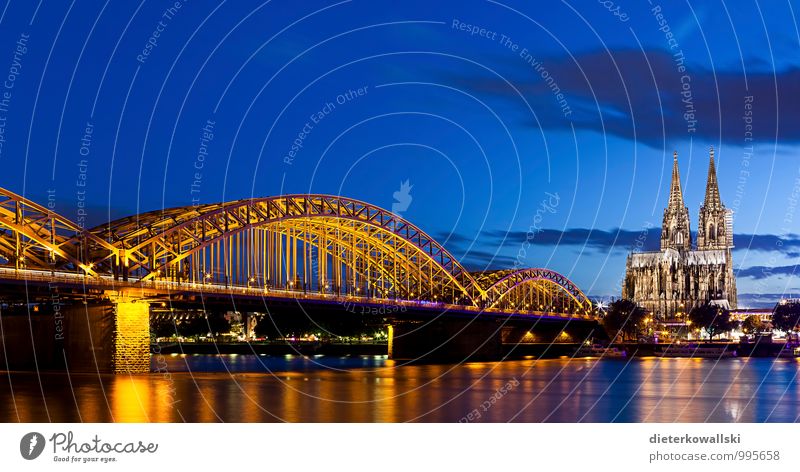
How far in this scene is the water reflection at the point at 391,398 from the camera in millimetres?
44562

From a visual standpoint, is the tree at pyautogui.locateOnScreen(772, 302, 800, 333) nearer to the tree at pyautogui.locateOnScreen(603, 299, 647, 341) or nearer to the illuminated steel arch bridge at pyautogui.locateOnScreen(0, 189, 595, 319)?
the tree at pyautogui.locateOnScreen(603, 299, 647, 341)

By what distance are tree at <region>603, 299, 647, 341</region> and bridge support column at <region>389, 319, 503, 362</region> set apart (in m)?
43.2

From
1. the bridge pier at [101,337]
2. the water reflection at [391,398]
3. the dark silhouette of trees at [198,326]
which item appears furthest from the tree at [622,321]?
the bridge pier at [101,337]

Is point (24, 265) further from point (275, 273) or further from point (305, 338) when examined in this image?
point (305, 338)

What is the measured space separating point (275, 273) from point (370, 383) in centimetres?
2502

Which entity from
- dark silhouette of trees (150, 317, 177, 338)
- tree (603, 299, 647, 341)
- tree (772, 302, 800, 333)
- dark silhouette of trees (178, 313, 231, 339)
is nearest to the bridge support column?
tree (603, 299, 647, 341)

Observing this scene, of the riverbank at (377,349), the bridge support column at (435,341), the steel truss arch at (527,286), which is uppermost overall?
the steel truss arch at (527,286)

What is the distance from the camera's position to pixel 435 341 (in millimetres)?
110625

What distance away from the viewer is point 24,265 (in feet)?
215

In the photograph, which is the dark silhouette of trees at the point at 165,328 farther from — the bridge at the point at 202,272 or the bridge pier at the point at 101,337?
the bridge pier at the point at 101,337

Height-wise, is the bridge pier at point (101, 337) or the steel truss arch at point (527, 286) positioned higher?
the steel truss arch at point (527, 286)

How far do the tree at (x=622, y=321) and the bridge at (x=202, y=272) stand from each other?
38.7m

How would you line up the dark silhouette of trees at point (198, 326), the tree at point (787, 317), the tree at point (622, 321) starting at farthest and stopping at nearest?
the dark silhouette of trees at point (198, 326), the tree at point (787, 317), the tree at point (622, 321)
